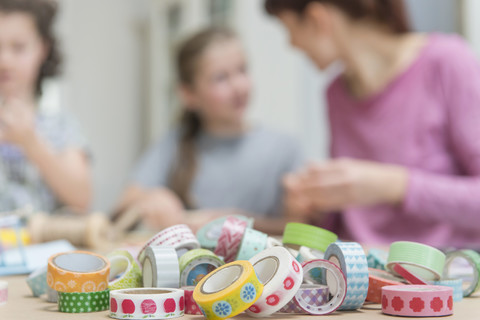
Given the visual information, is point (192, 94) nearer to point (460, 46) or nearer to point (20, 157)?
point (20, 157)

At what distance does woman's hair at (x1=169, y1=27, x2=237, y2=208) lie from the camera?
159 cm

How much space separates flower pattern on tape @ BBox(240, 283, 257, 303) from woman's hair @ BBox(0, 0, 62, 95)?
1.18 m

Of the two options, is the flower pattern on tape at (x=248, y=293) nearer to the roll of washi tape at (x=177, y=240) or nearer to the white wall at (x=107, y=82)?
the roll of washi tape at (x=177, y=240)

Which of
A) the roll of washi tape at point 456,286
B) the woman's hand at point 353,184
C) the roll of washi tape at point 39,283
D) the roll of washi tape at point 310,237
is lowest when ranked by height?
the woman's hand at point 353,184

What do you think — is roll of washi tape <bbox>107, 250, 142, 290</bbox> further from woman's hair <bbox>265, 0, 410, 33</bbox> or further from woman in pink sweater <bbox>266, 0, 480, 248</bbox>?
woman's hair <bbox>265, 0, 410, 33</bbox>

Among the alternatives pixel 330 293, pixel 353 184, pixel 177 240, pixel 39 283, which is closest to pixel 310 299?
pixel 330 293

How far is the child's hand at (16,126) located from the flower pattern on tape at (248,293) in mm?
1036

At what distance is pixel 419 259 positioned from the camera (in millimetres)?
468

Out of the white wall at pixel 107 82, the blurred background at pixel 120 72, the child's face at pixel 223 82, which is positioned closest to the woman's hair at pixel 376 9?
the child's face at pixel 223 82

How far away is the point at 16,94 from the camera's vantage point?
55.2 inches

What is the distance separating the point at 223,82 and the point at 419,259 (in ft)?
3.97

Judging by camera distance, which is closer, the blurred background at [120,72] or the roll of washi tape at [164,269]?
the roll of washi tape at [164,269]

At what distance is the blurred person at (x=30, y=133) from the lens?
1.32 metres

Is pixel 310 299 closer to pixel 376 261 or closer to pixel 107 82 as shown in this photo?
pixel 376 261
